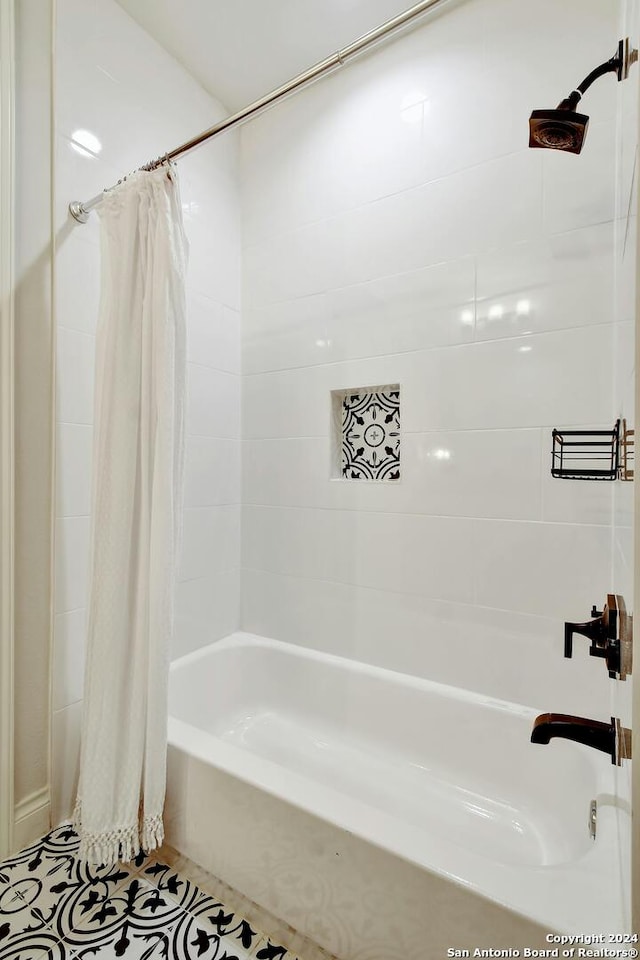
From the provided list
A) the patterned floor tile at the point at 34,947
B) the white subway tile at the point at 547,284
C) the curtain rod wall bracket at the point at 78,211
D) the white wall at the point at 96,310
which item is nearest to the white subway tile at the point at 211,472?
the white wall at the point at 96,310

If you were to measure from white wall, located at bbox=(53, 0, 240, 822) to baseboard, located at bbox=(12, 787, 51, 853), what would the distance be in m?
0.04

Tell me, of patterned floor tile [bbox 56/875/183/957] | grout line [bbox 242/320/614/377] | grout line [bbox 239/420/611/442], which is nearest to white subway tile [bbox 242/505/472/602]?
grout line [bbox 239/420/611/442]

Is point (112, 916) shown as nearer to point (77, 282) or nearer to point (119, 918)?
point (119, 918)

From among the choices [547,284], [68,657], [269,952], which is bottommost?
[269,952]

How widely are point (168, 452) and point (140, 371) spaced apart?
0.27m

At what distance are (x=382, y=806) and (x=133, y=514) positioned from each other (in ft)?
3.94

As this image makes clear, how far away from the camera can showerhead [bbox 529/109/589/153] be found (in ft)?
2.99

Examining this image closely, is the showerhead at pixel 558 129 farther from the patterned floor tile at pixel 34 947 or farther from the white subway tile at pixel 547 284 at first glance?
the patterned floor tile at pixel 34 947

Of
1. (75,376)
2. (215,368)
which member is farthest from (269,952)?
(215,368)

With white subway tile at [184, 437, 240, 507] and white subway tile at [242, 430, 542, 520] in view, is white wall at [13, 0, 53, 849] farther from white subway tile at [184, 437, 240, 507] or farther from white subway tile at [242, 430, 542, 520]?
white subway tile at [242, 430, 542, 520]

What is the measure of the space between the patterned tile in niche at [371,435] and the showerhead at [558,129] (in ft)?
2.91

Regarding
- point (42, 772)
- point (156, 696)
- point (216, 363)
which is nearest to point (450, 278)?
point (216, 363)

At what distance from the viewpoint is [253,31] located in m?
1.68

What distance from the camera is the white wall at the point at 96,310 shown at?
144 centimetres
